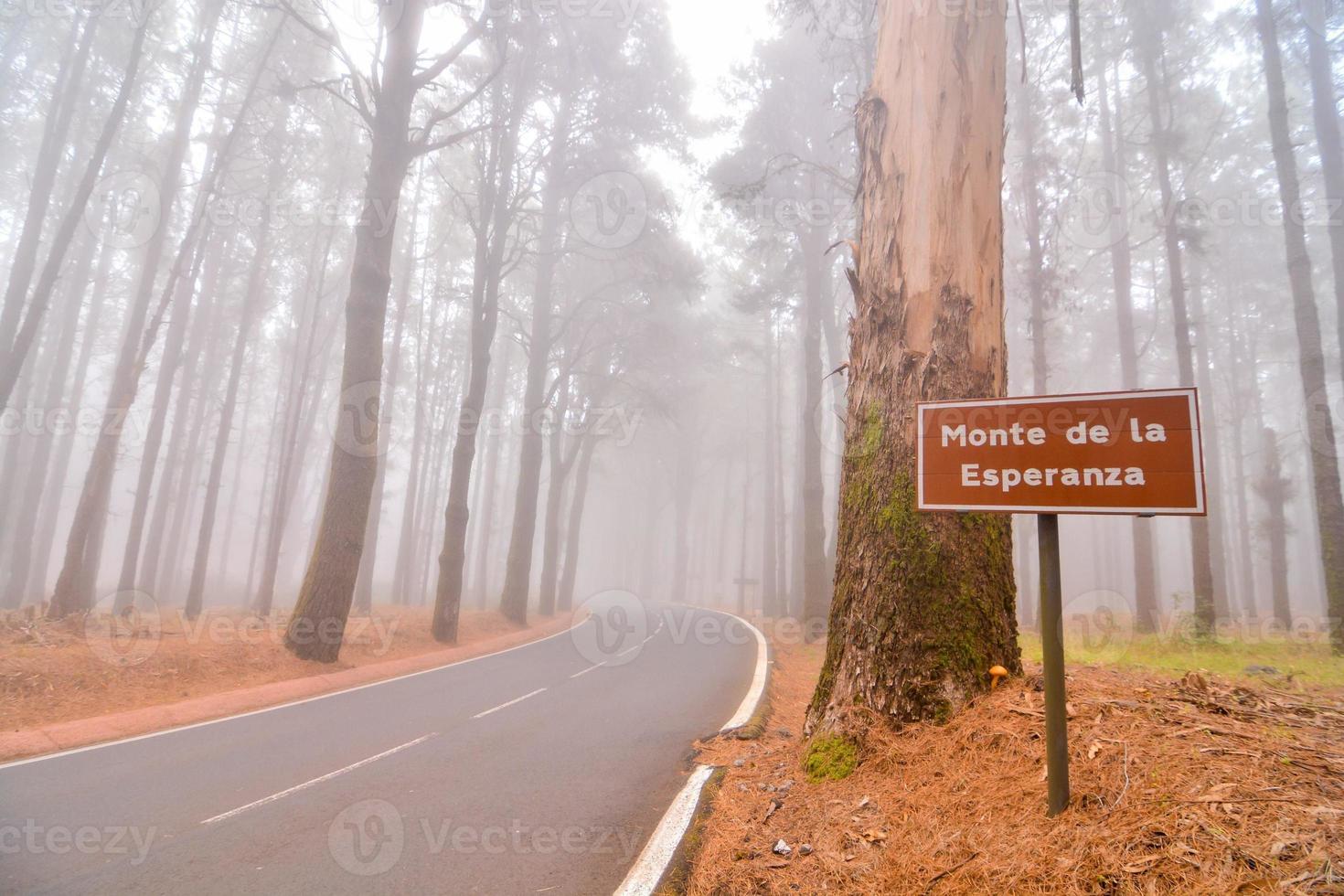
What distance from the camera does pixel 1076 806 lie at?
2451mm

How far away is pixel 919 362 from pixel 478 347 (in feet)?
42.6

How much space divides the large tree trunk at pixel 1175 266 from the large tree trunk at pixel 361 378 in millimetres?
15408

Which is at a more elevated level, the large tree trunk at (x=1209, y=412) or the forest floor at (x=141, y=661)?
the large tree trunk at (x=1209, y=412)

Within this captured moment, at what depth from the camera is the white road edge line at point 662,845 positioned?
3055 millimetres

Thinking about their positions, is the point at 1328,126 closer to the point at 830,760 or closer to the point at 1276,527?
the point at 1276,527

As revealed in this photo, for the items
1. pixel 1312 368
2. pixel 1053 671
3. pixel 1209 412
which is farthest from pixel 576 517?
pixel 1209 412

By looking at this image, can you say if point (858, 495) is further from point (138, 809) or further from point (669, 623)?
point (669, 623)

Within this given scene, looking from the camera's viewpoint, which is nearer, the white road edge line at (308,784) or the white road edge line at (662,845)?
the white road edge line at (662,845)

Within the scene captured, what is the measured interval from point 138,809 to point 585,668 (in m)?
7.55

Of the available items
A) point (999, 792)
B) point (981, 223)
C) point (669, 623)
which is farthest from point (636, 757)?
point (669, 623)

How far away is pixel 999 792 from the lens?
2760mm

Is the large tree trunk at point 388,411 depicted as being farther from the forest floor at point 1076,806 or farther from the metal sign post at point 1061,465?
the metal sign post at point 1061,465

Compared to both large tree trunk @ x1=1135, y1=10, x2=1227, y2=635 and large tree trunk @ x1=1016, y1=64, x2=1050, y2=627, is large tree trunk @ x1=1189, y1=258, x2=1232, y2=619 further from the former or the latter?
large tree trunk @ x1=1016, y1=64, x2=1050, y2=627

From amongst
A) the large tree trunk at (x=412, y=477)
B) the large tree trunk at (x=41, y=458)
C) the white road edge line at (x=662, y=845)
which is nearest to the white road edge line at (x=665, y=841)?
the white road edge line at (x=662, y=845)
